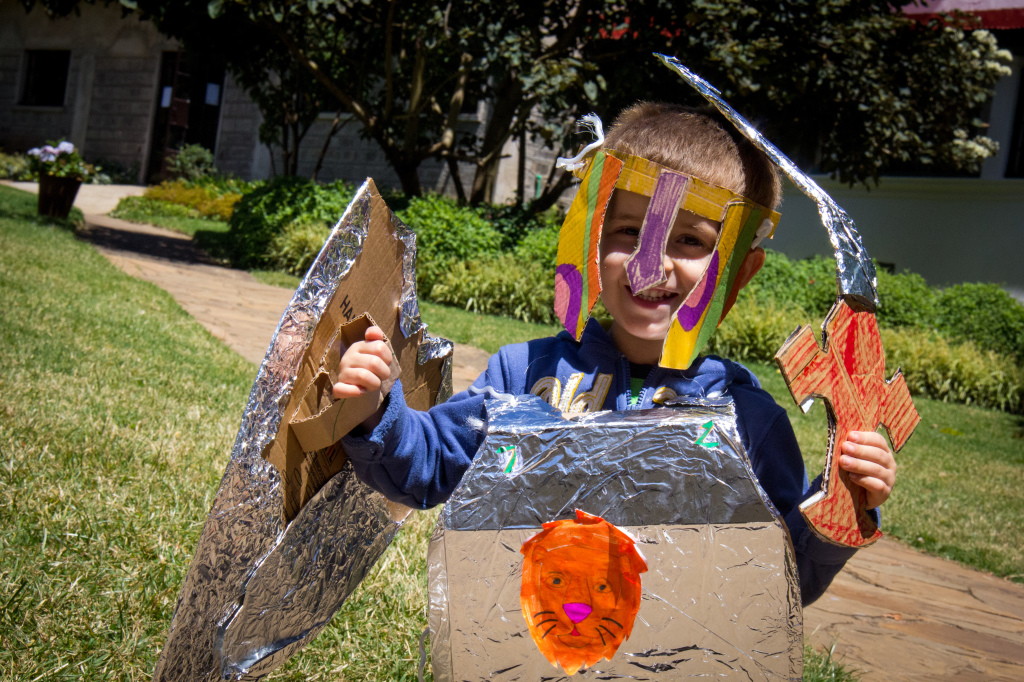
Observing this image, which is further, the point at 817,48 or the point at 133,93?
the point at 133,93

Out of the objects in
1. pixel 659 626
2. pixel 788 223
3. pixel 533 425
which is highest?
pixel 788 223

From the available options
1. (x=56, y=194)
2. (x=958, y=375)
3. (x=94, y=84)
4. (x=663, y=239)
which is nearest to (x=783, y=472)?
(x=663, y=239)

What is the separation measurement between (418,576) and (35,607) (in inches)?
38.9

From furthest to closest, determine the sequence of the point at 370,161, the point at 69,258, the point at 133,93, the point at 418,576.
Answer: the point at 133,93, the point at 370,161, the point at 69,258, the point at 418,576

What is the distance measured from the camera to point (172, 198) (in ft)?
52.1

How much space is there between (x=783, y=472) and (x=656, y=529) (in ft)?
1.30

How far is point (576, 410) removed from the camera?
1.52 metres

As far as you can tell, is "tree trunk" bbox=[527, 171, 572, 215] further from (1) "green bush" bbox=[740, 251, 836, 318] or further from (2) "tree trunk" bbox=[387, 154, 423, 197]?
(1) "green bush" bbox=[740, 251, 836, 318]

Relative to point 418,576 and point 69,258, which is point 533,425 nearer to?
point 418,576

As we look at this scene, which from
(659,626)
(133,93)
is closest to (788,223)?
(659,626)

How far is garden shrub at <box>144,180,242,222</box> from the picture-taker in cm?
1515

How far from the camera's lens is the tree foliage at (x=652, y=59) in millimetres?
7680

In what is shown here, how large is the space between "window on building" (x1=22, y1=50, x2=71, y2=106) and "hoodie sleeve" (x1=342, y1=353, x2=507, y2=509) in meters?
22.8

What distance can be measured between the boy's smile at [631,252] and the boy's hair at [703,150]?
0.30ft
